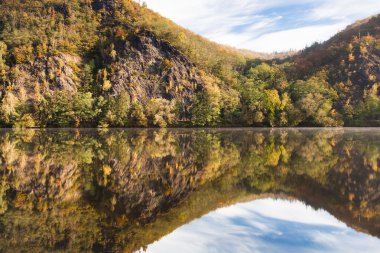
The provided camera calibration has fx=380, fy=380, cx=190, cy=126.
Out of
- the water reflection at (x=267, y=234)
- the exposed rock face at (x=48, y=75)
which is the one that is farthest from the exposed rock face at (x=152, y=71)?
the water reflection at (x=267, y=234)

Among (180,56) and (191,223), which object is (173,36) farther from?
(191,223)

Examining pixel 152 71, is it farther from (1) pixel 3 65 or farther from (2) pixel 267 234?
(2) pixel 267 234

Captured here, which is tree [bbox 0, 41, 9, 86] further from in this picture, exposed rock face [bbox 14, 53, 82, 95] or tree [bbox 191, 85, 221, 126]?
tree [bbox 191, 85, 221, 126]

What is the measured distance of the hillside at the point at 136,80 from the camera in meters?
119

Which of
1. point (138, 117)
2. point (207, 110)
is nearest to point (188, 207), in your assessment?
point (138, 117)

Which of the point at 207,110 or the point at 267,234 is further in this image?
the point at 207,110

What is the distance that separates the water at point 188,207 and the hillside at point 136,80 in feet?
301

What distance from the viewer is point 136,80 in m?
138

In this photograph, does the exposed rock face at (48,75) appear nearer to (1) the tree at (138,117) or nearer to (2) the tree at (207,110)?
(1) the tree at (138,117)

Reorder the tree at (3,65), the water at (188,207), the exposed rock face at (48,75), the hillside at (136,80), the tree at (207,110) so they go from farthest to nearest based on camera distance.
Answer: the exposed rock face at (48,75) < the tree at (207,110) < the tree at (3,65) < the hillside at (136,80) < the water at (188,207)

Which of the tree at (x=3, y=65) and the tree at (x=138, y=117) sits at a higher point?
the tree at (x=3, y=65)

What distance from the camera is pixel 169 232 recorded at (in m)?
12.9

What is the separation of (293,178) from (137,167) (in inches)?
422

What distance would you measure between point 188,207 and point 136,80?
125 meters
